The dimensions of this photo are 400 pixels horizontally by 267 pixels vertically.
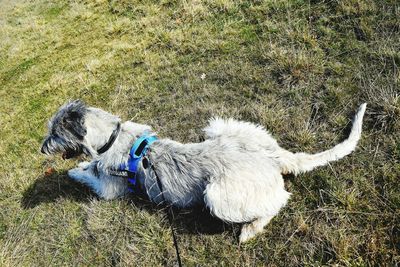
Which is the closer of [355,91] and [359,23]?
[355,91]

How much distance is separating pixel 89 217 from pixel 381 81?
15.2 ft

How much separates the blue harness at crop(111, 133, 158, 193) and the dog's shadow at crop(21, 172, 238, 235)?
547mm

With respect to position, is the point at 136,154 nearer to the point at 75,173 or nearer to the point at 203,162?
the point at 203,162

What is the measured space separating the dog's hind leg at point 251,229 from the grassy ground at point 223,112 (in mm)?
104

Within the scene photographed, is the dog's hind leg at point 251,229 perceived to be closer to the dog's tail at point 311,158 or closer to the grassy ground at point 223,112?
the grassy ground at point 223,112

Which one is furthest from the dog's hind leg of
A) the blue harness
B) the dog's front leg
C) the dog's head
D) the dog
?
the dog's head

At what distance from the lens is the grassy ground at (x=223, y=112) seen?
3.97 m

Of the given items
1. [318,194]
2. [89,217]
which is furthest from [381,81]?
[89,217]

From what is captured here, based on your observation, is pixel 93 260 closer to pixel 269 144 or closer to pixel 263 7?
pixel 269 144

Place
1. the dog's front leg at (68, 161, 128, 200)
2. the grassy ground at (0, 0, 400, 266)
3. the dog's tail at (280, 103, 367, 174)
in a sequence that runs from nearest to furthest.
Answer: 1. the grassy ground at (0, 0, 400, 266)
2. the dog's tail at (280, 103, 367, 174)
3. the dog's front leg at (68, 161, 128, 200)

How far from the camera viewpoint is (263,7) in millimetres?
7258

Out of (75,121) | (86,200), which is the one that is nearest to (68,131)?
(75,121)

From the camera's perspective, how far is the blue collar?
439cm

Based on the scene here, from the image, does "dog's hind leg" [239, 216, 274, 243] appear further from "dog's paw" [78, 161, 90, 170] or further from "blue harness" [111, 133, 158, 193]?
"dog's paw" [78, 161, 90, 170]
